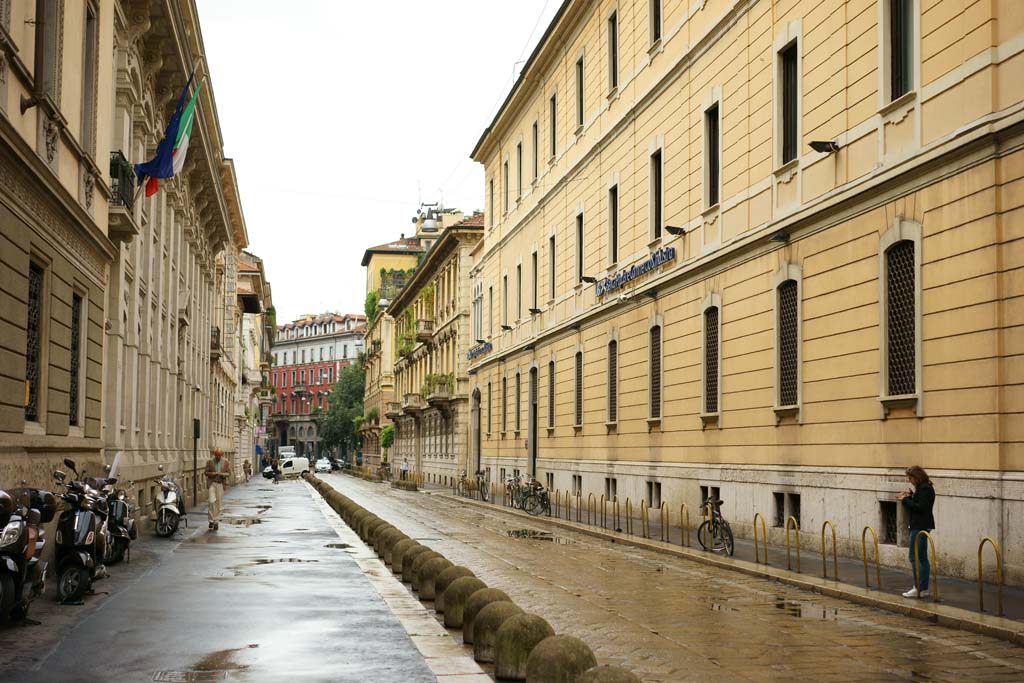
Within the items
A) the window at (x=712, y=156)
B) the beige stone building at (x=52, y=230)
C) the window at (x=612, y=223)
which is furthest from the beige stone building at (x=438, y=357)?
the beige stone building at (x=52, y=230)

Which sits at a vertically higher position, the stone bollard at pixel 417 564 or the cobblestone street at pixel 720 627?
the stone bollard at pixel 417 564

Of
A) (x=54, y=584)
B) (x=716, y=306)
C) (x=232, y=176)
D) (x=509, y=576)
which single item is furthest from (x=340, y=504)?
(x=232, y=176)

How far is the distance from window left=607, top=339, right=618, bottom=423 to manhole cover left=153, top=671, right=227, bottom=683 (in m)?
25.3

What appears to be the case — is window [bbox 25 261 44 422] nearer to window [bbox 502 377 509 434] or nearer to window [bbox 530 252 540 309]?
window [bbox 530 252 540 309]

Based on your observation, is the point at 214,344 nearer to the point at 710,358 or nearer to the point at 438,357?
the point at 438,357

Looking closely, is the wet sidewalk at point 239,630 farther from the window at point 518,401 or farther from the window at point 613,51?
the window at point 518,401

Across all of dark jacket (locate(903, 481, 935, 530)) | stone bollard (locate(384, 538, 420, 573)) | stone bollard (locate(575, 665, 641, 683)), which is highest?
dark jacket (locate(903, 481, 935, 530))

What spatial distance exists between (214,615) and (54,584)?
3.41 m

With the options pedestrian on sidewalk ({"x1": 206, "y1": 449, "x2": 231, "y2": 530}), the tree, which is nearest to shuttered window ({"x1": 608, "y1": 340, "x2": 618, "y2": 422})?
pedestrian on sidewalk ({"x1": 206, "y1": 449, "x2": 231, "y2": 530})

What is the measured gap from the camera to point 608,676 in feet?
22.3

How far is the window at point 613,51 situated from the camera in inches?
1394

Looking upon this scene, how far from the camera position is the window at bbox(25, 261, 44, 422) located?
15672mm

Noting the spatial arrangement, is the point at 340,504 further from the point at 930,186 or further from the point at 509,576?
the point at 930,186

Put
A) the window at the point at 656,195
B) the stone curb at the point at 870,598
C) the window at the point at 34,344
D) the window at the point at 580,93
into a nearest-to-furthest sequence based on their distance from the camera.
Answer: the stone curb at the point at 870,598 → the window at the point at 34,344 → the window at the point at 656,195 → the window at the point at 580,93
